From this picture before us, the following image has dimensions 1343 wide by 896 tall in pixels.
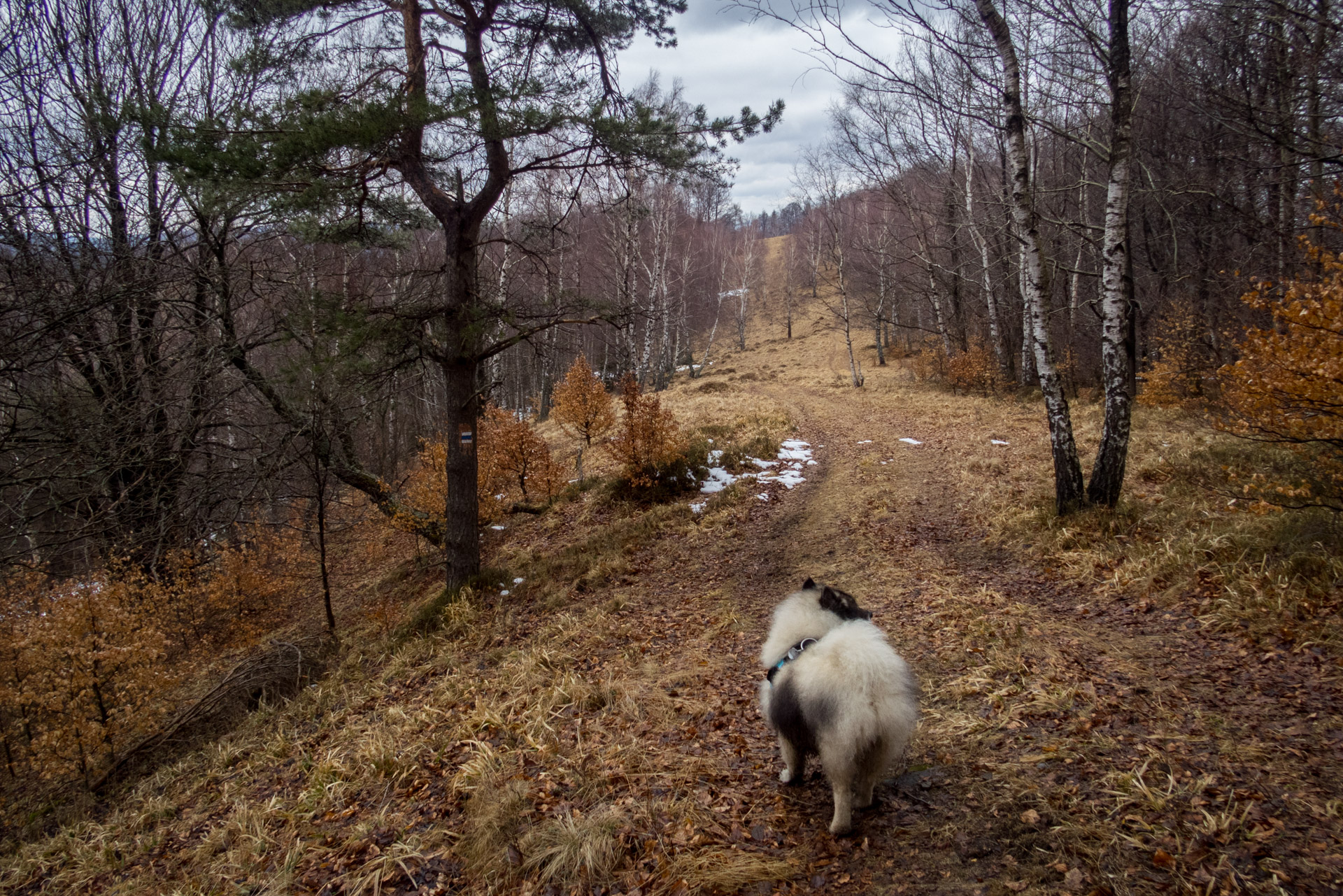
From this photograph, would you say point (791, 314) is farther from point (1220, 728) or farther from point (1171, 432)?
point (1220, 728)

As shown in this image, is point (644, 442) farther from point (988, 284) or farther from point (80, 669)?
point (988, 284)

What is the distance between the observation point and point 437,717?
5.37 metres

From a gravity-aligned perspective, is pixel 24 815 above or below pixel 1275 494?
below

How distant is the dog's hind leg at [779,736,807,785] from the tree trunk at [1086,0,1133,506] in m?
5.92

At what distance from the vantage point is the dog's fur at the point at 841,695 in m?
2.82

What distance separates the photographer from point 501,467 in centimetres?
1369

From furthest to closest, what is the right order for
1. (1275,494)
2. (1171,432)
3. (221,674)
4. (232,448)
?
(1171,432) → (221,674) → (232,448) → (1275,494)

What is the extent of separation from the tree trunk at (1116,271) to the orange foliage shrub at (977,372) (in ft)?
45.2

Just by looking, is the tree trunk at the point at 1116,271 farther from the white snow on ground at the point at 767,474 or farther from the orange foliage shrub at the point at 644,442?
the orange foliage shrub at the point at 644,442

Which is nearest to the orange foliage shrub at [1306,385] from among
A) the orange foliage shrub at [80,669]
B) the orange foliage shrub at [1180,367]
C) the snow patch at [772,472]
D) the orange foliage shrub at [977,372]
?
the snow patch at [772,472]

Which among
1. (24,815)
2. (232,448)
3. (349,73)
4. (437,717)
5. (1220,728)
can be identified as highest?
(349,73)

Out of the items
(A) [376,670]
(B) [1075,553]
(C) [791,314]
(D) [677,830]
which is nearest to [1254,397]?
(B) [1075,553]

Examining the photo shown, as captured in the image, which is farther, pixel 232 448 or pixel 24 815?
→ pixel 232 448

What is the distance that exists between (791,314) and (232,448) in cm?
4994
